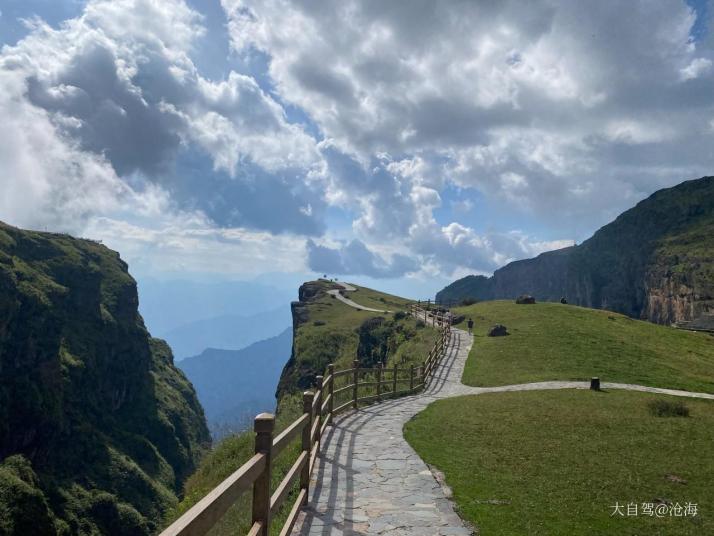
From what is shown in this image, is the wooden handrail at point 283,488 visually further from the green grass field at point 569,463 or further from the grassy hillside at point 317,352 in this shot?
the green grass field at point 569,463

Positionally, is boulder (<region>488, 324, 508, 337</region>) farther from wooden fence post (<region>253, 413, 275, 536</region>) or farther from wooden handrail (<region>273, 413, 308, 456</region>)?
wooden fence post (<region>253, 413, 275, 536</region>)

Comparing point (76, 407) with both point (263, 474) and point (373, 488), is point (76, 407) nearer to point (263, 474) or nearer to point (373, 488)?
point (373, 488)

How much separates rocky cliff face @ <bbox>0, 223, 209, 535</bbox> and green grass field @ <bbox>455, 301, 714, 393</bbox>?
60268 millimetres

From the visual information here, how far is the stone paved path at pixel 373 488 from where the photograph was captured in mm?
8406

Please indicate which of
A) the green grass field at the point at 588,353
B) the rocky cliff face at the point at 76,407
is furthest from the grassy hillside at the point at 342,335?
the rocky cliff face at the point at 76,407

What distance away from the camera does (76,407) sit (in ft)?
416

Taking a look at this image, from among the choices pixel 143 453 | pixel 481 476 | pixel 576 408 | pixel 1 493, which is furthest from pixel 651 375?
pixel 143 453

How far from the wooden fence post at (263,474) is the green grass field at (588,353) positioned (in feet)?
88.2

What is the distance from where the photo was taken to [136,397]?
173m

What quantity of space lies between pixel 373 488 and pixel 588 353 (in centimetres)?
3138

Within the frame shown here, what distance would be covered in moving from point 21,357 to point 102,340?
168ft

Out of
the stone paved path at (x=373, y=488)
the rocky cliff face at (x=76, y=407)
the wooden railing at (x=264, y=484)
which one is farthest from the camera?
the rocky cliff face at (x=76, y=407)

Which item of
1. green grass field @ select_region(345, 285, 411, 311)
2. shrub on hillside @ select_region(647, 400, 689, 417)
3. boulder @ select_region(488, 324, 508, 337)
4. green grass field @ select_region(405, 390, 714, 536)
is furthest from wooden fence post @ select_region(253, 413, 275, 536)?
green grass field @ select_region(345, 285, 411, 311)

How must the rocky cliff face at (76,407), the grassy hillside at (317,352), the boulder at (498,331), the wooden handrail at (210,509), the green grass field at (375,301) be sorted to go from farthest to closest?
the green grass field at (375,301)
the rocky cliff face at (76,407)
the boulder at (498,331)
the grassy hillside at (317,352)
the wooden handrail at (210,509)
